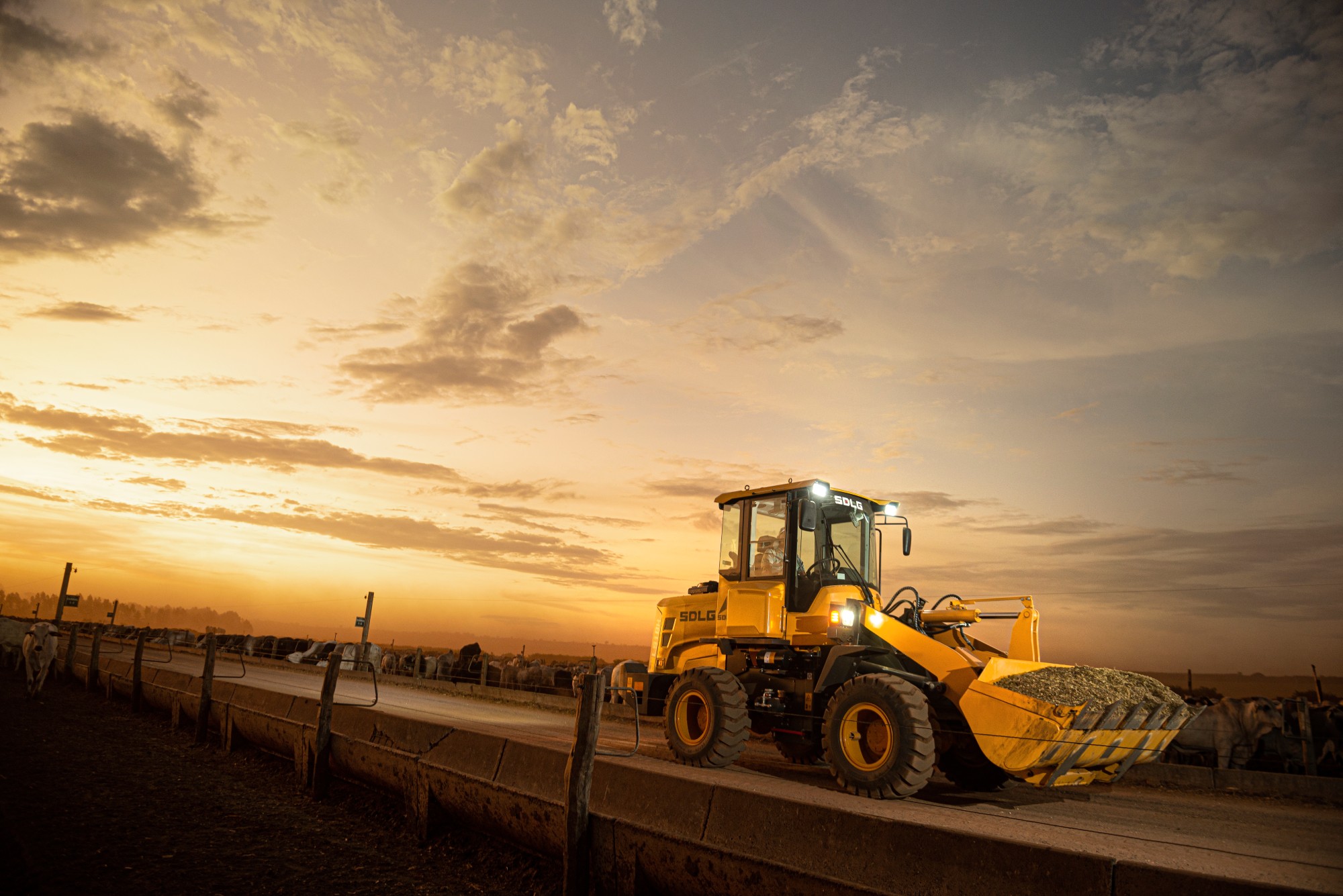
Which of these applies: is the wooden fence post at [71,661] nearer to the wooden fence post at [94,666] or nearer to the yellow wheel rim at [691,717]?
the wooden fence post at [94,666]

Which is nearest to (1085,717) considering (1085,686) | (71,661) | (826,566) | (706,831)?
(1085,686)

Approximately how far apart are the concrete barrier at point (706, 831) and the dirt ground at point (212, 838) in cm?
35

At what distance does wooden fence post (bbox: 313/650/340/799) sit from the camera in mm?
10734

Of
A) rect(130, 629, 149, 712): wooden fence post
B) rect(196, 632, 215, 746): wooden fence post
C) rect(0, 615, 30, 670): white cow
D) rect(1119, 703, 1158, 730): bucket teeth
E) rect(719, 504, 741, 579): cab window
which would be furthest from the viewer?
rect(0, 615, 30, 670): white cow

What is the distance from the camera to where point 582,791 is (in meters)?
6.59

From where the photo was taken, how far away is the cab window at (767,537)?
39.4 feet

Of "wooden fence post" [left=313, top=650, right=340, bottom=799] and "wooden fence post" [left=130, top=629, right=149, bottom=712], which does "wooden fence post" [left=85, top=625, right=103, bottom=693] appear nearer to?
"wooden fence post" [left=130, top=629, right=149, bottom=712]

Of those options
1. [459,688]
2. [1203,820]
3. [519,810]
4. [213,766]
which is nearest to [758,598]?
[519,810]

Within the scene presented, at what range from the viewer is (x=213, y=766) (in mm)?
13109

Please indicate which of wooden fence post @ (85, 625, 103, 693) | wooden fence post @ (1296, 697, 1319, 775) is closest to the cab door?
wooden fence post @ (1296, 697, 1319, 775)

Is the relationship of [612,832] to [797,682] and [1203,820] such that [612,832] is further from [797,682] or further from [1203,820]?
[1203,820]

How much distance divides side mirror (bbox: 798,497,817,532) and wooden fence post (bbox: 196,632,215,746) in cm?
1141

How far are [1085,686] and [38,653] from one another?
2610cm

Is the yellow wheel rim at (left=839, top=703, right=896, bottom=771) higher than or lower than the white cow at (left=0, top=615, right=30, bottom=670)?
higher
